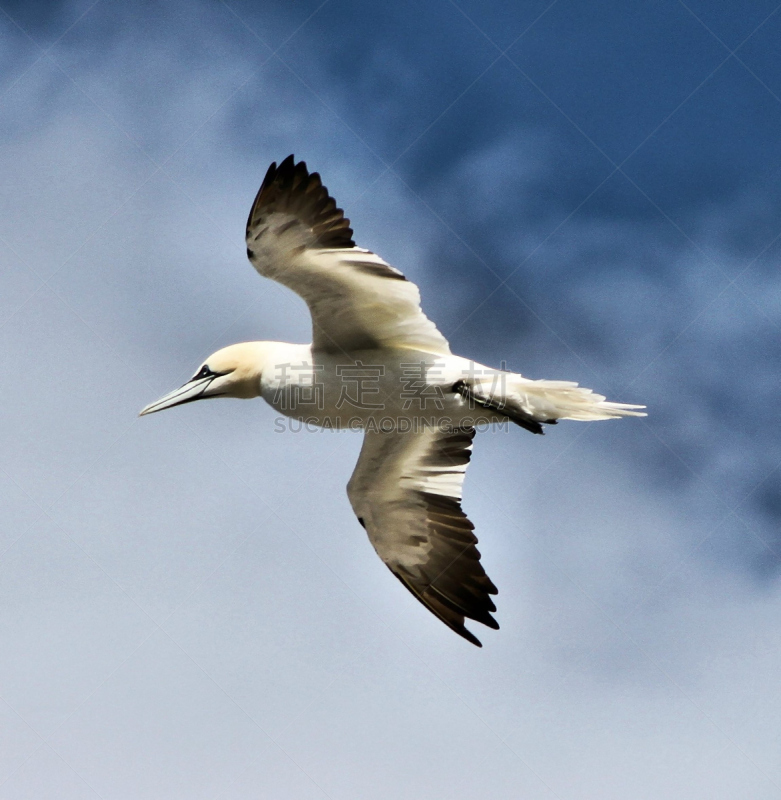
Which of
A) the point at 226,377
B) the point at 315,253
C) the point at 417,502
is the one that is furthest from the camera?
the point at 417,502

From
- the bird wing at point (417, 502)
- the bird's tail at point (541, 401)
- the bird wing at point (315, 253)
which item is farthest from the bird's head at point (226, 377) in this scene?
the bird's tail at point (541, 401)

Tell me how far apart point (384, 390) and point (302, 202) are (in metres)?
1.82

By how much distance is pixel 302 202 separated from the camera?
950 centimetres

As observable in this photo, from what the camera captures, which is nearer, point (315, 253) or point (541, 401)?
point (315, 253)

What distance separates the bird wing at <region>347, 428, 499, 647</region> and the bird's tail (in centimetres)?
129

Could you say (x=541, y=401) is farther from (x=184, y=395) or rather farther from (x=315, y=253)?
(x=184, y=395)

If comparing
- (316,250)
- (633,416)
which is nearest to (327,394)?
(316,250)

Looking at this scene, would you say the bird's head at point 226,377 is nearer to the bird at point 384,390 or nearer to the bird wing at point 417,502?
the bird at point 384,390

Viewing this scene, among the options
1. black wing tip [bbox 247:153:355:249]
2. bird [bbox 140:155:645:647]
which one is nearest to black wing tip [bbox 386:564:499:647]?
bird [bbox 140:155:645:647]

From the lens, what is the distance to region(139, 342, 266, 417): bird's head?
10539 mm

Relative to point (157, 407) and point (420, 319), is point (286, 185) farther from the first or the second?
point (157, 407)

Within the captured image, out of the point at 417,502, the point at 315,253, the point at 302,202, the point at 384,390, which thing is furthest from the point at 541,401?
the point at 302,202

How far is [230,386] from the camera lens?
10.6 metres

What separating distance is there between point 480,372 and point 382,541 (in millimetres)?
2284
